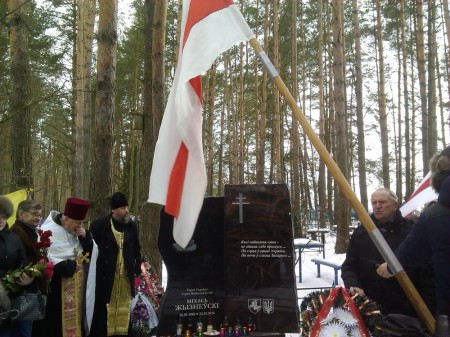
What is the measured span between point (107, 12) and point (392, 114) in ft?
89.3

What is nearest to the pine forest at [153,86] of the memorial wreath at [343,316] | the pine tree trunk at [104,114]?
Answer: the pine tree trunk at [104,114]

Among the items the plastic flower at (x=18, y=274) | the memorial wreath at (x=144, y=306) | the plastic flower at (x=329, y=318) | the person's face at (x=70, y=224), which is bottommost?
the memorial wreath at (x=144, y=306)

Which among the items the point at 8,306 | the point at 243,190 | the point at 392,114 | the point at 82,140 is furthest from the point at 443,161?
the point at 392,114

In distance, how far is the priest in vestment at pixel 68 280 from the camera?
398cm

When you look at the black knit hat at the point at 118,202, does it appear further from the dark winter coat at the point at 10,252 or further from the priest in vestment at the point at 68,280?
the dark winter coat at the point at 10,252

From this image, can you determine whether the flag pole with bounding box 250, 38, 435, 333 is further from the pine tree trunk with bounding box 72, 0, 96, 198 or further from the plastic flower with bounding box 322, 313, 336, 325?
the pine tree trunk with bounding box 72, 0, 96, 198

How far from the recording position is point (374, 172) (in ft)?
108

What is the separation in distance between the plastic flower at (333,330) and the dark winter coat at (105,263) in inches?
85.8

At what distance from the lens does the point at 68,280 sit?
404 centimetres

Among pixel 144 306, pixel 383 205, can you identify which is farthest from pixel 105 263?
pixel 383 205

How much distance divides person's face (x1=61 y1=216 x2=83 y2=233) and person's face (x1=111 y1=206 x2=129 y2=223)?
1.79 feet

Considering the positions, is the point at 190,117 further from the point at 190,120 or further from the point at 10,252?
the point at 10,252

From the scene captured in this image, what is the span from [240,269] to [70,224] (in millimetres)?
1603

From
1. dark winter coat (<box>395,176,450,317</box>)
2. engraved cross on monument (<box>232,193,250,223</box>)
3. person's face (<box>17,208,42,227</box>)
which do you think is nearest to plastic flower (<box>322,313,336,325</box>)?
dark winter coat (<box>395,176,450,317</box>)
